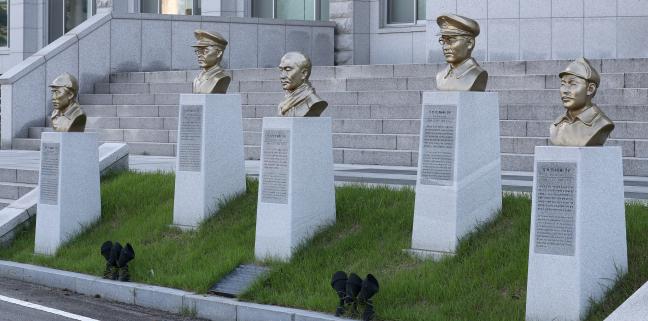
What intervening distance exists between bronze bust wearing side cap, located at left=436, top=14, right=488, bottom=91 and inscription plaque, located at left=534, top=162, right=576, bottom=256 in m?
2.03

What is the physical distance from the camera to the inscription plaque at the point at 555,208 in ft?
29.8

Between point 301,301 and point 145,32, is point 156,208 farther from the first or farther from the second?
point 145,32

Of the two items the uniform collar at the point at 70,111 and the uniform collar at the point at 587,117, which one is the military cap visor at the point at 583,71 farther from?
the uniform collar at the point at 70,111

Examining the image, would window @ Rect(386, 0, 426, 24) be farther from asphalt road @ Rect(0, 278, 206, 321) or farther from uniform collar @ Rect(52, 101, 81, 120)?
asphalt road @ Rect(0, 278, 206, 321)

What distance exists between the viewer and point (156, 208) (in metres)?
14.4

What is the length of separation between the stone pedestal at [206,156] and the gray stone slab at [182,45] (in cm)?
1248

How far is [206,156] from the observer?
13305 millimetres

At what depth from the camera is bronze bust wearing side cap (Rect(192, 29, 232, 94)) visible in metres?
13.5

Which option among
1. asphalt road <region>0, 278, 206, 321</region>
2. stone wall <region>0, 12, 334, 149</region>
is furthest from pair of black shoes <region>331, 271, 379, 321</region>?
stone wall <region>0, 12, 334, 149</region>

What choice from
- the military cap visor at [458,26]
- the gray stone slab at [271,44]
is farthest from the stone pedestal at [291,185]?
the gray stone slab at [271,44]

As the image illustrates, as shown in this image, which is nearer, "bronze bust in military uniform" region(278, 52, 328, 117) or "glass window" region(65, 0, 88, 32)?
"bronze bust in military uniform" region(278, 52, 328, 117)

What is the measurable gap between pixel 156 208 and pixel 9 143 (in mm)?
9739

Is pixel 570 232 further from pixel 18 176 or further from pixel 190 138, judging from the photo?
pixel 18 176

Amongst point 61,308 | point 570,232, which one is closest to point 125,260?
point 61,308
